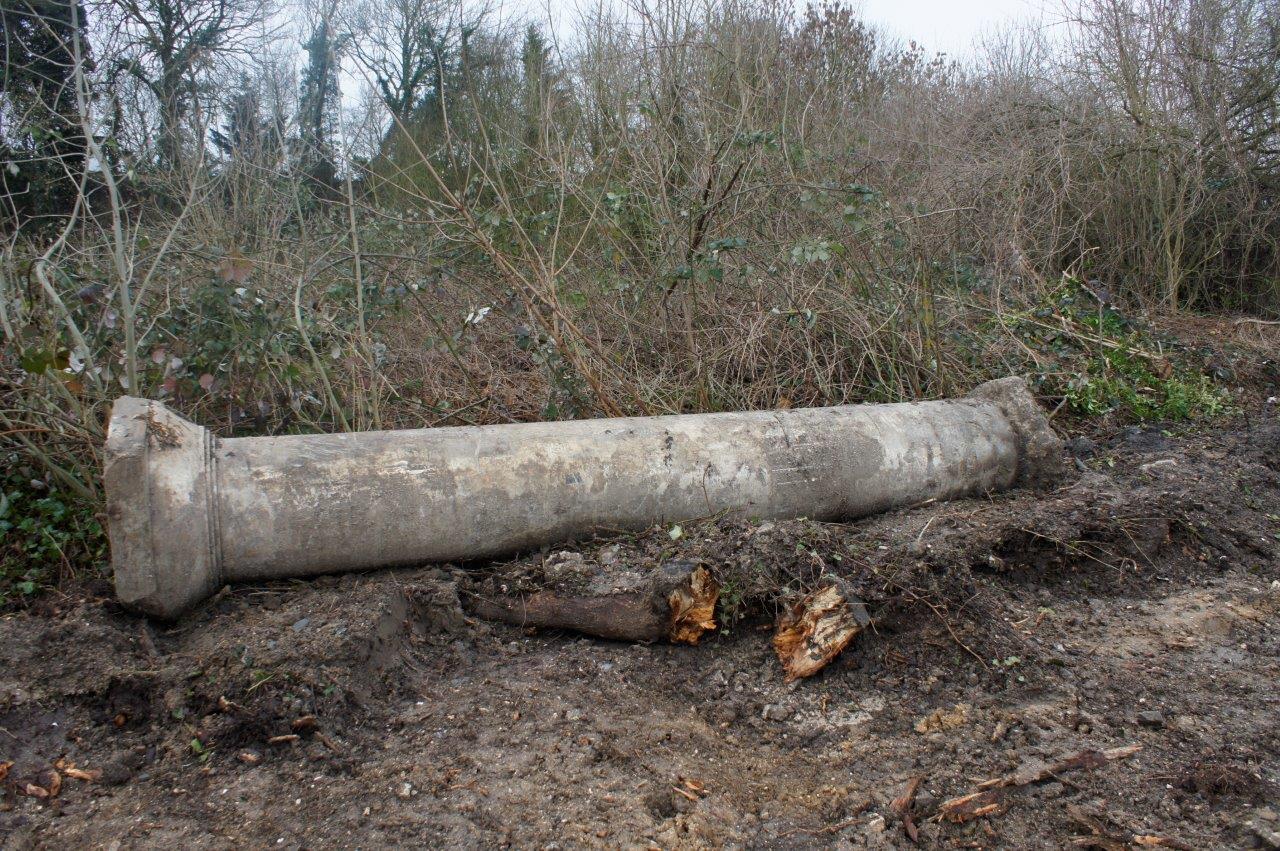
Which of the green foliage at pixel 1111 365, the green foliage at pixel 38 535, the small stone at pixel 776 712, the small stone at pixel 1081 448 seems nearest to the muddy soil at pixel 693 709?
the small stone at pixel 776 712

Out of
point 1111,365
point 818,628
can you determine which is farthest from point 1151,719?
point 1111,365

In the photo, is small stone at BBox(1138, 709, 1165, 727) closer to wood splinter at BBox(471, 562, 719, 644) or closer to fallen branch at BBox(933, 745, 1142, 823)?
fallen branch at BBox(933, 745, 1142, 823)

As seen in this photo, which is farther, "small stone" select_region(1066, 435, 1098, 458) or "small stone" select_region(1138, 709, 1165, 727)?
"small stone" select_region(1066, 435, 1098, 458)

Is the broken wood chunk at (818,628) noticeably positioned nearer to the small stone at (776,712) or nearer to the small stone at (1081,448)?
the small stone at (776,712)

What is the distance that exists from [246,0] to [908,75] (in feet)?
21.9

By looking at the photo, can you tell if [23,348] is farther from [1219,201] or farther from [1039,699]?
[1219,201]

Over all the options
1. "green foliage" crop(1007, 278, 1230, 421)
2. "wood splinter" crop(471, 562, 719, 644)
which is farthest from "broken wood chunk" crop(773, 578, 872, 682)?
"green foliage" crop(1007, 278, 1230, 421)

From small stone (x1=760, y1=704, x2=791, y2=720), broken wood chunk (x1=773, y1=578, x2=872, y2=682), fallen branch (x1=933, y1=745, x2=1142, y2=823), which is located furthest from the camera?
broken wood chunk (x1=773, y1=578, x2=872, y2=682)

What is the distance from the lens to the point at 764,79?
6.28 m

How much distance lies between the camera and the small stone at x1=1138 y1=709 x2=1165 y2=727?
112 inches

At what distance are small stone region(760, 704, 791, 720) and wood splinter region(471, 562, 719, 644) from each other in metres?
0.46

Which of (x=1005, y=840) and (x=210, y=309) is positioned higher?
(x=210, y=309)

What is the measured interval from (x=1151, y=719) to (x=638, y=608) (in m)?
1.78

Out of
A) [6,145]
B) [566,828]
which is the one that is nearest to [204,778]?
[566,828]
